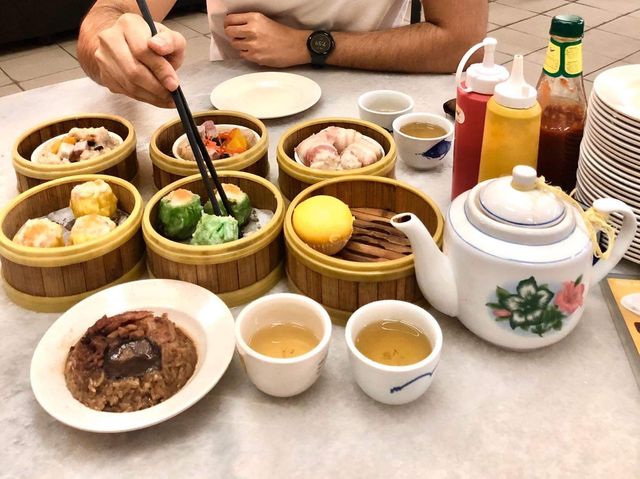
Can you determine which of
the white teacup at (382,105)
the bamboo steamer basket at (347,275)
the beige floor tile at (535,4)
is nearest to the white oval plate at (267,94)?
the white teacup at (382,105)

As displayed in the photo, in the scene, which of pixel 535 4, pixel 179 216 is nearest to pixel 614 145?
pixel 179 216

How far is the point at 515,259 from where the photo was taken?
0.84m

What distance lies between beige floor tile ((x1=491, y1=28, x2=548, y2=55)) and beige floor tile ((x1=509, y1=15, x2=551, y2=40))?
0.07 metres

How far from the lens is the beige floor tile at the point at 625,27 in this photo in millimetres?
4391

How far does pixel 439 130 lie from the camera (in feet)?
4.68

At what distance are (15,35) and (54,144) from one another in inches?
134

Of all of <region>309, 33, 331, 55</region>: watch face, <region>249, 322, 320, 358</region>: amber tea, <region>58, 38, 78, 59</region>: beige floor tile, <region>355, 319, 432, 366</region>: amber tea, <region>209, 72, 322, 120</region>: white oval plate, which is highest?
<region>309, 33, 331, 55</region>: watch face

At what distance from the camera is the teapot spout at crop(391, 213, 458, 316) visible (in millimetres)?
892

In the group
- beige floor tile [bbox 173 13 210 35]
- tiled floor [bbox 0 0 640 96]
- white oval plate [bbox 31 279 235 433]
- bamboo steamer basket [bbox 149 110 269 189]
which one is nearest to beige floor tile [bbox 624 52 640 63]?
tiled floor [bbox 0 0 640 96]

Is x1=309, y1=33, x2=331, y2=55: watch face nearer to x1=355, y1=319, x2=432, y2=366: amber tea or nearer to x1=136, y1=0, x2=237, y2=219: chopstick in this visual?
x1=136, y1=0, x2=237, y2=219: chopstick

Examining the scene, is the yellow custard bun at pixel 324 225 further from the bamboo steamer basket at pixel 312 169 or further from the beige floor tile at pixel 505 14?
the beige floor tile at pixel 505 14

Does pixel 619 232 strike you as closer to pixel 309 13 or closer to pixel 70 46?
pixel 309 13

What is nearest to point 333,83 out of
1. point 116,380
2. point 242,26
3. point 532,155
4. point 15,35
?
point 242,26

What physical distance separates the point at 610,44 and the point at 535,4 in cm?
101
